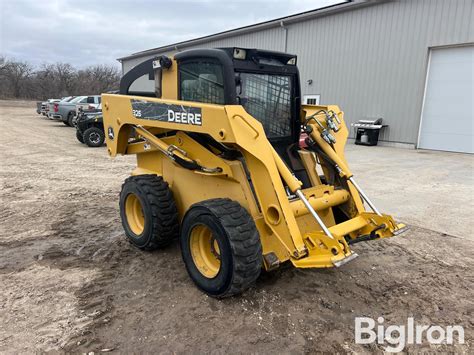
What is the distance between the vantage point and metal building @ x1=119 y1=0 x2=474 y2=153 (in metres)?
12.6

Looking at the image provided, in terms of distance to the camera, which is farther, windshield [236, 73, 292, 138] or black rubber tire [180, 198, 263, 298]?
windshield [236, 73, 292, 138]

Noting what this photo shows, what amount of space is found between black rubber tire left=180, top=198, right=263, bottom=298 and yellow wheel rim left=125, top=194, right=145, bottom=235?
1.44 metres

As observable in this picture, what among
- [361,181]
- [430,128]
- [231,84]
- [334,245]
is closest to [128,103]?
[231,84]

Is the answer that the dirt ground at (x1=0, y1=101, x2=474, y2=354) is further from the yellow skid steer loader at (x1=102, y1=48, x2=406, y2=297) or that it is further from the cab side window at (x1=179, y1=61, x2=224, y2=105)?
the cab side window at (x1=179, y1=61, x2=224, y2=105)

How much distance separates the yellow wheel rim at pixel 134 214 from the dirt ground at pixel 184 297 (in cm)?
27

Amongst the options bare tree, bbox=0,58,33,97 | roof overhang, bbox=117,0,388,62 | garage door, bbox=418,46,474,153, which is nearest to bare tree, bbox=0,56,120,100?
bare tree, bbox=0,58,33,97

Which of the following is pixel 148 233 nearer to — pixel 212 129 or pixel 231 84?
pixel 212 129

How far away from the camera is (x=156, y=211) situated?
409cm

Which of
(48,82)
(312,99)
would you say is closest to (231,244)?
(312,99)

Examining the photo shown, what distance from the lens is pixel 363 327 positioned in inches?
122

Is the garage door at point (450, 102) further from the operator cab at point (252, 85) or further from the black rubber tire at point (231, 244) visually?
the black rubber tire at point (231, 244)

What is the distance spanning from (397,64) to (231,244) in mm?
13361

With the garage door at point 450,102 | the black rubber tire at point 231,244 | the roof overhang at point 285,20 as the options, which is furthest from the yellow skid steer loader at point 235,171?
the roof overhang at point 285,20

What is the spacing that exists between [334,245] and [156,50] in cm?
2768
